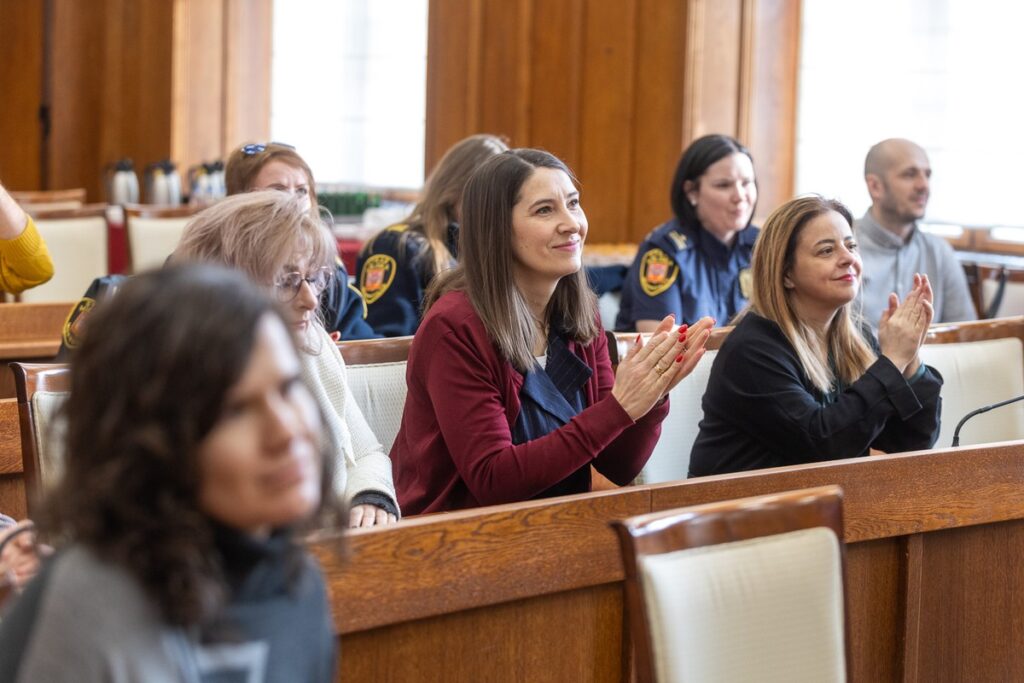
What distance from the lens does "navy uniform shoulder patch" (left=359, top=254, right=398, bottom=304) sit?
3.81 metres

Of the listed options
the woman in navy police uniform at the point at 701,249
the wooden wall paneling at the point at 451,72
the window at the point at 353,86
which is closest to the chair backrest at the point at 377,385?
the woman in navy police uniform at the point at 701,249

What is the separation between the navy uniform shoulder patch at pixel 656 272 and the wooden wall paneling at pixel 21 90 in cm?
660

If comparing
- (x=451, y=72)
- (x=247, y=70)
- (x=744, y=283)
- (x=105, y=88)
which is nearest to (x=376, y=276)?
(x=744, y=283)

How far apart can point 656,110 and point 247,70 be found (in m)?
3.62

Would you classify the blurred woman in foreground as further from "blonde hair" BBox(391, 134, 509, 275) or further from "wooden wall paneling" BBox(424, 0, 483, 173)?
"wooden wall paneling" BBox(424, 0, 483, 173)

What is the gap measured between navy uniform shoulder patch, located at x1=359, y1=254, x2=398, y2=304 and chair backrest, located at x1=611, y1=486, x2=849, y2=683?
2.33m

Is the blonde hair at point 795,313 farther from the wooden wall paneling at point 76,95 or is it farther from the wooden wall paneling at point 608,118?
the wooden wall paneling at point 76,95

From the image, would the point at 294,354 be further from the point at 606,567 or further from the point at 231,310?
the point at 606,567

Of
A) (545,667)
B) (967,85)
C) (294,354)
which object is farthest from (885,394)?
(967,85)

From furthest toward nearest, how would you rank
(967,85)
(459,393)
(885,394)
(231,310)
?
(967,85)
(885,394)
(459,393)
(231,310)

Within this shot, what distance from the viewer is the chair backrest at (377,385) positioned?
109 inches

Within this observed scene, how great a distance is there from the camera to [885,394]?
2.63 m

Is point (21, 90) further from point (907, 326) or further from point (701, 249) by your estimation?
point (907, 326)

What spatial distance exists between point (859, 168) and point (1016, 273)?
1.11 meters
